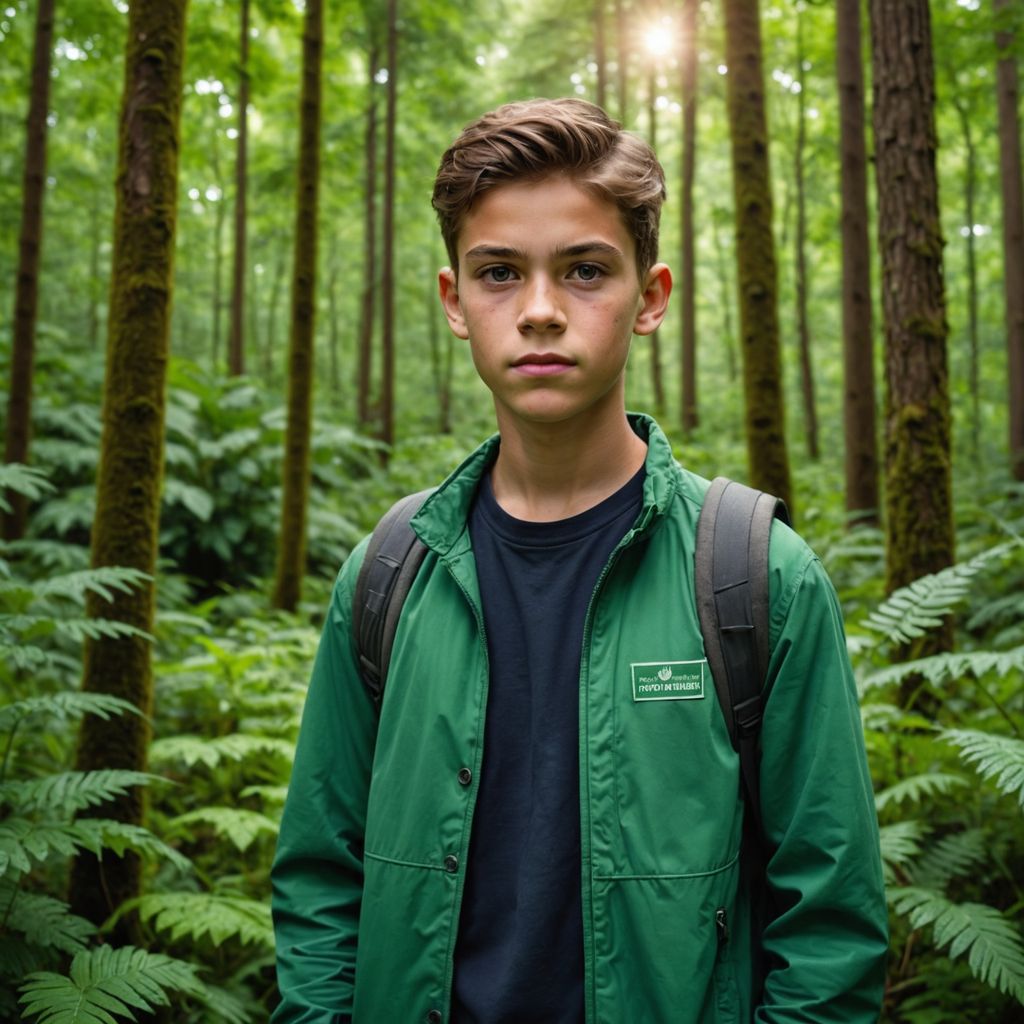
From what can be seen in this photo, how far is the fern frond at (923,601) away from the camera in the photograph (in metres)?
4.32

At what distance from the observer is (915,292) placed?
5355mm

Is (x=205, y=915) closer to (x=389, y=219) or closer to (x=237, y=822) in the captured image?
(x=237, y=822)

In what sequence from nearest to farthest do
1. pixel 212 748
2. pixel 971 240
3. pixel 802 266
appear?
1. pixel 212 748
2. pixel 802 266
3. pixel 971 240

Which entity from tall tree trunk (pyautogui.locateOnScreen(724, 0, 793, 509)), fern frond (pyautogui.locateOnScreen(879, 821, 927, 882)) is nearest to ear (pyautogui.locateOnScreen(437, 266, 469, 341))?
fern frond (pyautogui.locateOnScreen(879, 821, 927, 882))

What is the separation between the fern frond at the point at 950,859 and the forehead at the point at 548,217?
332cm

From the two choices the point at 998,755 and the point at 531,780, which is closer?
the point at 531,780

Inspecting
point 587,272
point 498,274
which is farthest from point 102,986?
point 587,272

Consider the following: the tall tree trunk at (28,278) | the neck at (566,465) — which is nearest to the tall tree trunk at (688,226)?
the tall tree trunk at (28,278)

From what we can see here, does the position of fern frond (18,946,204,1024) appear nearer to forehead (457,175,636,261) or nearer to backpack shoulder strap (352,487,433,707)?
backpack shoulder strap (352,487,433,707)

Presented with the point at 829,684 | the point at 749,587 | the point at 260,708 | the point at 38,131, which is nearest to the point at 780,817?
the point at 829,684

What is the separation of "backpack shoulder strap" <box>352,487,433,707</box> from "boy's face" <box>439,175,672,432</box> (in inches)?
16.6

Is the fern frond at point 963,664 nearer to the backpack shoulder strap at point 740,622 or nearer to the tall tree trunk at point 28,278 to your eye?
the backpack shoulder strap at point 740,622

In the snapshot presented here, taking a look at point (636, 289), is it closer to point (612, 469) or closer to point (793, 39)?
point (612, 469)

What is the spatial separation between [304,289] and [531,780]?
8.77 metres
